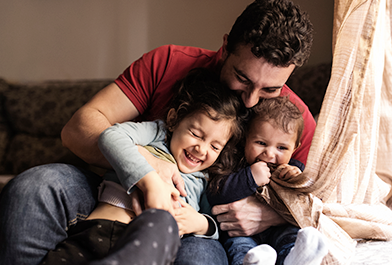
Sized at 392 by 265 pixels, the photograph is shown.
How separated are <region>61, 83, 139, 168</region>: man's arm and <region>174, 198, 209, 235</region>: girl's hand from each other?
298mm

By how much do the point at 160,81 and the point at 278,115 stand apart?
474mm

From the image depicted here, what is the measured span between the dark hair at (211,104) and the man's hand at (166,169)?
16cm

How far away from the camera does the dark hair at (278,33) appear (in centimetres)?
96

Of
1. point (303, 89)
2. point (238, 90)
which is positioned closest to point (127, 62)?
point (303, 89)

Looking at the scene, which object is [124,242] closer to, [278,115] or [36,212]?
[36,212]

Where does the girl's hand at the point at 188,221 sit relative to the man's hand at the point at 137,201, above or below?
below

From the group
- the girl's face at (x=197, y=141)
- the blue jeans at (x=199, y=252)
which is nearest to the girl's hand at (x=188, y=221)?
the blue jeans at (x=199, y=252)

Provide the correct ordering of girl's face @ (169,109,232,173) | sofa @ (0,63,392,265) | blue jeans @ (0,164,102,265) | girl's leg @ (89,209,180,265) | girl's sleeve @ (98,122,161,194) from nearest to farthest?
girl's leg @ (89,209,180,265)
blue jeans @ (0,164,102,265)
girl's sleeve @ (98,122,161,194)
girl's face @ (169,109,232,173)
sofa @ (0,63,392,265)

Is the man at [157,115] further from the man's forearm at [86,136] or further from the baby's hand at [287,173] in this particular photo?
the baby's hand at [287,173]

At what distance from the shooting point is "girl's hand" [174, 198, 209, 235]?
2.83 ft

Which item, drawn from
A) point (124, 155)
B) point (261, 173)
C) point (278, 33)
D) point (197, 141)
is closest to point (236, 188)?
point (261, 173)

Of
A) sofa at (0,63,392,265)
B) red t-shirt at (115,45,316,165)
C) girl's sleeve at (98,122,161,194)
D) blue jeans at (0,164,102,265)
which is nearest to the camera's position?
blue jeans at (0,164,102,265)

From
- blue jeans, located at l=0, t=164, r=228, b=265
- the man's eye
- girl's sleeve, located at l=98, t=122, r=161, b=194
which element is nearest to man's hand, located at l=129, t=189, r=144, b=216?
girl's sleeve, located at l=98, t=122, r=161, b=194

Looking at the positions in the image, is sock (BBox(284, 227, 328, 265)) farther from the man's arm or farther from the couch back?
the couch back
